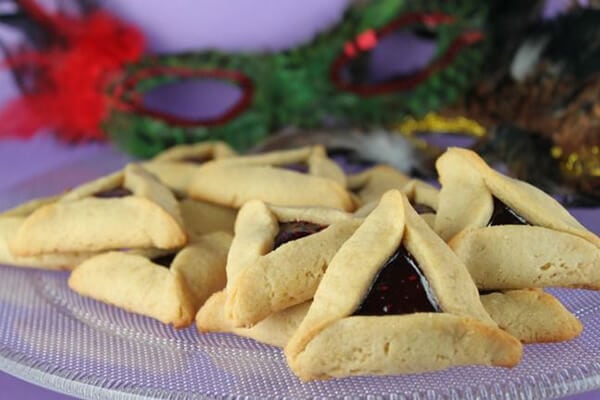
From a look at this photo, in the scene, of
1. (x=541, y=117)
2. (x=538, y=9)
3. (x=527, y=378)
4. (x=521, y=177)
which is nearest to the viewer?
(x=527, y=378)

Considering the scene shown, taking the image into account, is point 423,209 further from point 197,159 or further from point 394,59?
point 394,59

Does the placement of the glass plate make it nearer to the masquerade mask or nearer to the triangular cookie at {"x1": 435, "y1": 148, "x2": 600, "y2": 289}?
the triangular cookie at {"x1": 435, "y1": 148, "x2": 600, "y2": 289}

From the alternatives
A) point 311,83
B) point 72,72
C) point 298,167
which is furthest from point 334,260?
point 72,72

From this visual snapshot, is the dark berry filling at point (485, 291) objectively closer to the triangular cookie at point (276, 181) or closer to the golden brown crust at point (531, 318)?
the golden brown crust at point (531, 318)

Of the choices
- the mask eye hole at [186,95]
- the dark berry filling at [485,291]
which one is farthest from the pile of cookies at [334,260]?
the mask eye hole at [186,95]

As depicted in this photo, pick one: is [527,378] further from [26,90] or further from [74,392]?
[26,90]

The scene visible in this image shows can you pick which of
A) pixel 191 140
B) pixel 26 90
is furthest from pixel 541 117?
pixel 26 90
